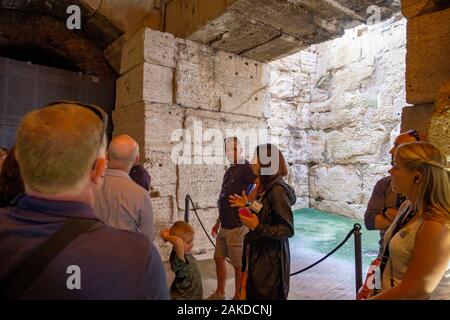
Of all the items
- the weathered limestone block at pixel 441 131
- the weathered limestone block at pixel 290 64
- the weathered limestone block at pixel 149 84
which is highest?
the weathered limestone block at pixel 290 64

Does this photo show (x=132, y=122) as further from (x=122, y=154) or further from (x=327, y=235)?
(x=327, y=235)

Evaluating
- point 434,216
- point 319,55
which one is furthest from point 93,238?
point 319,55

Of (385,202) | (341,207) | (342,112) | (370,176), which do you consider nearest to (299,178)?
(341,207)

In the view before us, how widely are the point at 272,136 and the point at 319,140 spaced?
1.51m

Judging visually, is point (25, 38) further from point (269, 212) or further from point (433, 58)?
point (433, 58)

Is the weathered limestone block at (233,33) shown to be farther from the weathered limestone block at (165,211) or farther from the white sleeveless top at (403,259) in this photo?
the white sleeveless top at (403,259)

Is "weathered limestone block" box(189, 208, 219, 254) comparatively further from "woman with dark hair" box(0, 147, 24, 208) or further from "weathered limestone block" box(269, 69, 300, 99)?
"weathered limestone block" box(269, 69, 300, 99)

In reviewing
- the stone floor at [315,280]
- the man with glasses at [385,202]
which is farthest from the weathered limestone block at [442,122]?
the stone floor at [315,280]

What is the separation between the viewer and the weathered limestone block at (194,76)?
3998mm

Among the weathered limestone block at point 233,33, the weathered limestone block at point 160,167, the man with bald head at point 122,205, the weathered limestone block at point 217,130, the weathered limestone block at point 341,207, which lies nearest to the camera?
A: the man with bald head at point 122,205

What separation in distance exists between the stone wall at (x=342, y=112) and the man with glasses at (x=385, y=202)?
17.8ft

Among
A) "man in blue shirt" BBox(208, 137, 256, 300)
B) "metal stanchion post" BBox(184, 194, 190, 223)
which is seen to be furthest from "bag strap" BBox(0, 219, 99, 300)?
"metal stanchion post" BBox(184, 194, 190, 223)

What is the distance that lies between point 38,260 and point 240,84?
13.4 ft

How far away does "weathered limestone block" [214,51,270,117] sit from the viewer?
4367mm
